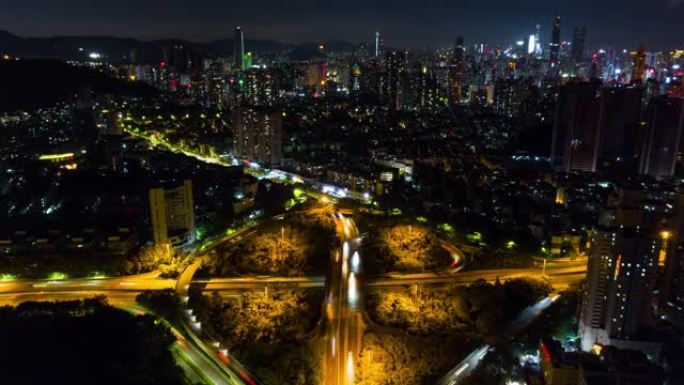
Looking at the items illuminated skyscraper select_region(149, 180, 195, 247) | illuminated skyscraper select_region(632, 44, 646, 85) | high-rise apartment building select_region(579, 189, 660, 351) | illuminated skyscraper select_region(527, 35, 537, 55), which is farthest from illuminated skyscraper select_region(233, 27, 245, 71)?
high-rise apartment building select_region(579, 189, 660, 351)

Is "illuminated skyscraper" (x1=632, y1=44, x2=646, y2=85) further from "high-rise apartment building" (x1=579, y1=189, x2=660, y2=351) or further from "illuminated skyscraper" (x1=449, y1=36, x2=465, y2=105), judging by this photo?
"high-rise apartment building" (x1=579, y1=189, x2=660, y2=351)

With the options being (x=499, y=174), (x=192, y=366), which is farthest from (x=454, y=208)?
(x=192, y=366)

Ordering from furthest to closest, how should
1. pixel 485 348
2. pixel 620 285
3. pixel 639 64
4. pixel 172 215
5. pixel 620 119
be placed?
pixel 639 64 < pixel 620 119 < pixel 172 215 < pixel 485 348 < pixel 620 285

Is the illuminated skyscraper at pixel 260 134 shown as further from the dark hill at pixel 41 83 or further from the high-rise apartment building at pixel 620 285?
the high-rise apartment building at pixel 620 285

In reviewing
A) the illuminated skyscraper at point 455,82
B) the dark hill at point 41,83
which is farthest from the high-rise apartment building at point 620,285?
the illuminated skyscraper at point 455,82

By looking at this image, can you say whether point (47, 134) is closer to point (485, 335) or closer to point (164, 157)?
point (164, 157)

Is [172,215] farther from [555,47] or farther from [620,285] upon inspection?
[555,47]

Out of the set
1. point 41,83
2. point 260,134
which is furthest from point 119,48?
point 260,134
